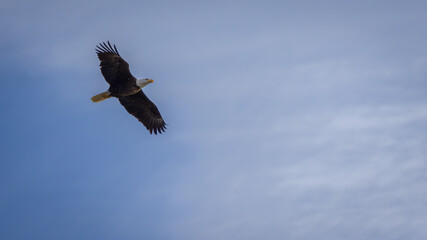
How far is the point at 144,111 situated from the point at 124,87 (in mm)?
2355

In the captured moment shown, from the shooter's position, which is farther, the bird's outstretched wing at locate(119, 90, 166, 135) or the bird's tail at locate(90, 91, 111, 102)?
the bird's outstretched wing at locate(119, 90, 166, 135)

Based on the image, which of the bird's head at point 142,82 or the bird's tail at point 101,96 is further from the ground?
the bird's head at point 142,82

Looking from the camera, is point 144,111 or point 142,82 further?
point 144,111

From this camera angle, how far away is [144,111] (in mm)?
31203

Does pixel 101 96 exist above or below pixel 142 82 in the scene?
below

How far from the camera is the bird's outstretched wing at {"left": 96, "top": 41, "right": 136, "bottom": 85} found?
28.6 metres

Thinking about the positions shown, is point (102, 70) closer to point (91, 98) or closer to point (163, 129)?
point (91, 98)

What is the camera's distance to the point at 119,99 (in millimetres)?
30625

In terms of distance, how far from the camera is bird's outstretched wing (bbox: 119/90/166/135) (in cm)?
3066

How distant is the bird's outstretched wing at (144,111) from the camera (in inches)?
1207

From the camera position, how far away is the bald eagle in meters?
28.7

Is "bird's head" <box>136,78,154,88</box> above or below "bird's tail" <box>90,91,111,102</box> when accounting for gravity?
above

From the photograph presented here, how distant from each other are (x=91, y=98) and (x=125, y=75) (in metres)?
1.94

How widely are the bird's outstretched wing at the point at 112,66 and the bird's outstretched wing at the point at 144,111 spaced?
165cm
